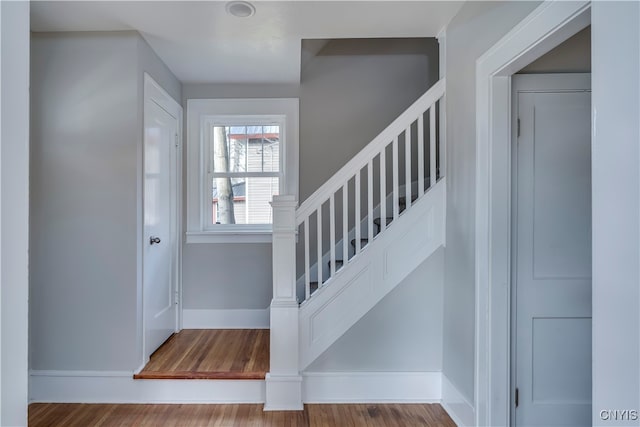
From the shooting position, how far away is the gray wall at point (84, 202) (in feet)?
7.52

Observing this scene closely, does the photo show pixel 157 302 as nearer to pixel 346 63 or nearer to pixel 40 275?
pixel 40 275

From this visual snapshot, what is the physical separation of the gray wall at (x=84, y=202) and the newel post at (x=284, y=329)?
0.95 m

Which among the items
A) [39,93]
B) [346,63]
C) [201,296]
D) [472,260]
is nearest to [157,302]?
[201,296]

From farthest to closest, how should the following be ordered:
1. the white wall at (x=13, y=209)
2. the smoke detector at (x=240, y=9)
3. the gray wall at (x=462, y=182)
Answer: the smoke detector at (x=240, y=9), the gray wall at (x=462, y=182), the white wall at (x=13, y=209)

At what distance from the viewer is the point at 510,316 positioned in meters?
1.75

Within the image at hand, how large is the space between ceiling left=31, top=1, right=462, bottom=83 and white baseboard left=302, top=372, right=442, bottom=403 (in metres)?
2.28

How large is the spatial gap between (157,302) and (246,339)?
78cm

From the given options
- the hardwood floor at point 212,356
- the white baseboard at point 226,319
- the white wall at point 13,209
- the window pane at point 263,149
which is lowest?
the hardwood floor at point 212,356

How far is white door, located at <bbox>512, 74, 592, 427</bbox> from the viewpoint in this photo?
5.77 ft
